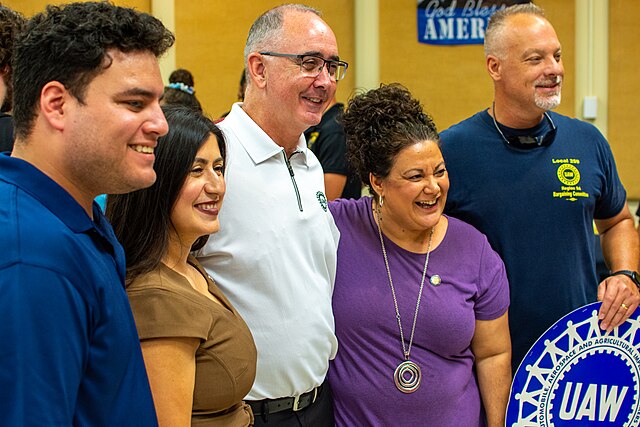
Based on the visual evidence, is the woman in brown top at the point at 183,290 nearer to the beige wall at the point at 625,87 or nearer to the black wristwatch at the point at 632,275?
the black wristwatch at the point at 632,275

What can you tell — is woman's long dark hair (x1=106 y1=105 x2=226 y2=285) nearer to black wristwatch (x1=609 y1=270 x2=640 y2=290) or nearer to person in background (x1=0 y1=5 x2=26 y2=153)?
person in background (x1=0 y1=5 x2=26 y2=153)

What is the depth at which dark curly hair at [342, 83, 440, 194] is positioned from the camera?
2129 millimetres

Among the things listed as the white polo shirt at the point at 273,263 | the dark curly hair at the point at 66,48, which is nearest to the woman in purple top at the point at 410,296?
the white polo shirt at the point at 273,263

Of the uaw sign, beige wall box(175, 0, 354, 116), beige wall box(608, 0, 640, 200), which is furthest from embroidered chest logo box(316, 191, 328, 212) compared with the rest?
beige wall box(608, 0, 640, 200)

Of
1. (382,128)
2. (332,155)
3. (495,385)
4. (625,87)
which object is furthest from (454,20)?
(495,385)

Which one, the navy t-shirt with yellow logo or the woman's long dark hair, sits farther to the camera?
the navy t-shirt with yellow logo

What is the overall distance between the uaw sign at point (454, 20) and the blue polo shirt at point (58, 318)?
15.6ft

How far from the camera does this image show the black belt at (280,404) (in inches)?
72.8

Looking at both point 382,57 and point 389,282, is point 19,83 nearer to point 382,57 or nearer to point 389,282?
point 389,282

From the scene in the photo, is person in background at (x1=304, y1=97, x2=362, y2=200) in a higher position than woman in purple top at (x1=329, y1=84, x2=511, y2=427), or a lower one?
higher

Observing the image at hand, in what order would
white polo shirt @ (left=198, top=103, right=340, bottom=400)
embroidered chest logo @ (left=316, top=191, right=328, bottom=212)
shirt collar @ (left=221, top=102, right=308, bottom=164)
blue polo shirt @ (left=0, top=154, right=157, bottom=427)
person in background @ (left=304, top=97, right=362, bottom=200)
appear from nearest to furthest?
blue polo shirt @ (left=0, top=154, right=157, bottom=427)
white polo shirt @ (left=198, top=103, right=340, bottom=400)
shirt collar @ (left=221, top=102, right=308, bottom=164)
embroidered chest logo @ (left=316, top=191, right=328, bottom=212)
person in background @ (left=304, top=97, right=362, bottom=200)

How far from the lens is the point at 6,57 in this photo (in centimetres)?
187

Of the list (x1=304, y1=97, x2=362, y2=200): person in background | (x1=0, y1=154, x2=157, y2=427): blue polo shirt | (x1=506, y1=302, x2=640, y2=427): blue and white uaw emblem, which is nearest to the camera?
(x1=0, y1=154, x2=157, y2=427): blue polo shirt

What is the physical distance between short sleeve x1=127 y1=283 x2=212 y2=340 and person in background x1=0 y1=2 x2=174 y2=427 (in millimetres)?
190
